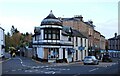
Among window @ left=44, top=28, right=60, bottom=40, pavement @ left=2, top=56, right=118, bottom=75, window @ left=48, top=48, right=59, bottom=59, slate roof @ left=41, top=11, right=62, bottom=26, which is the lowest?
pavement @ left=2, top=56, right=118, bottom=75

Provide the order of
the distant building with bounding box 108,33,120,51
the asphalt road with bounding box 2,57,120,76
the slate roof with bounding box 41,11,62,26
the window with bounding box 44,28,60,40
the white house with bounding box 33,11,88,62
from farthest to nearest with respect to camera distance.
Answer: the distant building with bounding box 108,33,120,51, the window with bounding box 44,28,60,40, the slate roof with bounding box 41,11,62,26, the white house with bounding box 33,11,88,62, the asphalt road with bounding box 2,57,120,76

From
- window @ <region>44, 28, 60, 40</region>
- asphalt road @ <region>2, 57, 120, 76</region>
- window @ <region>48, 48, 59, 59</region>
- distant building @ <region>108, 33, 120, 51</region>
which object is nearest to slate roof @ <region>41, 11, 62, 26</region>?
window @ <region>44, 28, 60, 40</region>

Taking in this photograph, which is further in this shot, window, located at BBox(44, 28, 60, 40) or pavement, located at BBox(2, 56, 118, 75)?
window, located at BBox(44, 28, 60, 40)

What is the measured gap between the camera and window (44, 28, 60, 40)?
189ft

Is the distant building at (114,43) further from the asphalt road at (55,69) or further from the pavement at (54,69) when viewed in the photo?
the asphalt road at (55,69)

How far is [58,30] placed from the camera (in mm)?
58500

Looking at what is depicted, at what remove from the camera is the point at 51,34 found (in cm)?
5781

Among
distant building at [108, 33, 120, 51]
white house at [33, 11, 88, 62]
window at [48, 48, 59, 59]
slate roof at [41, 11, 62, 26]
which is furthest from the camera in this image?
distant building at [108, 33, 120, 51]

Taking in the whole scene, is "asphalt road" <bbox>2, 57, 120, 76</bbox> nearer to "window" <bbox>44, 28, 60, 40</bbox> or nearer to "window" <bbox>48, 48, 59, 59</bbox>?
"window" <bbox>48, 48, 59, 59</bbox>

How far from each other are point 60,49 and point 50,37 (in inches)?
112

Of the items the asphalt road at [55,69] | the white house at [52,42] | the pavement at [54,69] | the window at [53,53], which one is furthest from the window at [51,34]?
the asphalt road at [55,69]

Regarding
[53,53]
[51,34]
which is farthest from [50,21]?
[53,53]

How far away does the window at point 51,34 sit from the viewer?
57.7 m

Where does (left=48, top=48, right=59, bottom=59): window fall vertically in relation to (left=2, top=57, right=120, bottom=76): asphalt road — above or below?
above
